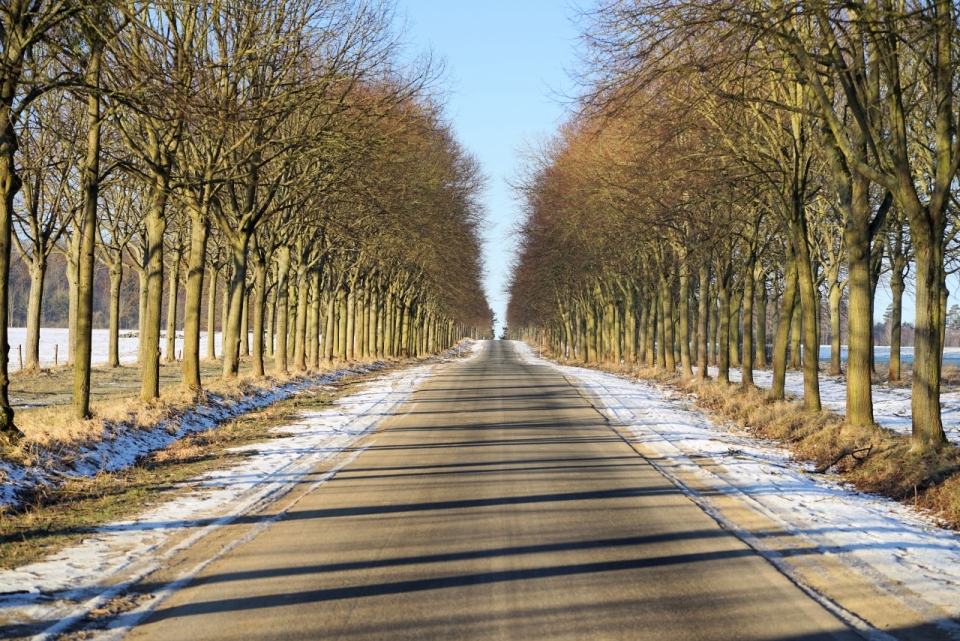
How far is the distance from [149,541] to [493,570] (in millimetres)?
3087

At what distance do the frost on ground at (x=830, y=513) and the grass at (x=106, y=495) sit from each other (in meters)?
6.50

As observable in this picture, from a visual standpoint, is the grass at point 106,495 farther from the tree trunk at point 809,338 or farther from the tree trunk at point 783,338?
the tree trunk at point 783,338

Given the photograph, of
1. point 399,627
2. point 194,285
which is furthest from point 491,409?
point 399,627

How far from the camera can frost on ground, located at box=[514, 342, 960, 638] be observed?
23.2 feet

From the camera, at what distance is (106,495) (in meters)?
10.3

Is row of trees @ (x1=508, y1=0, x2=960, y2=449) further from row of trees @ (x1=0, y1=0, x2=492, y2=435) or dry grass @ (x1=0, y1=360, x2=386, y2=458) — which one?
dry grass @ (x1=0, y1=360, x2=386, y2=458)

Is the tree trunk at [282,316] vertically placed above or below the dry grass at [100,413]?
above

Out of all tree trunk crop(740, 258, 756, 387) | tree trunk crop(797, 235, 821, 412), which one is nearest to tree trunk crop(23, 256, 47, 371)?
tree trunk crop(740, 258, 756, 387)

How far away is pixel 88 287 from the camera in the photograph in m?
14.9

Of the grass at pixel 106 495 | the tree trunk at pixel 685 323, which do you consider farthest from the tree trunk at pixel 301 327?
the grass at pixel 106 495

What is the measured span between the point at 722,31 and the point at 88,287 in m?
10.5

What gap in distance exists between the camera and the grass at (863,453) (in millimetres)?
10500

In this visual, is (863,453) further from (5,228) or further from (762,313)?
(762,313)

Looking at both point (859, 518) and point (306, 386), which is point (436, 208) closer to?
point (306, 386)
